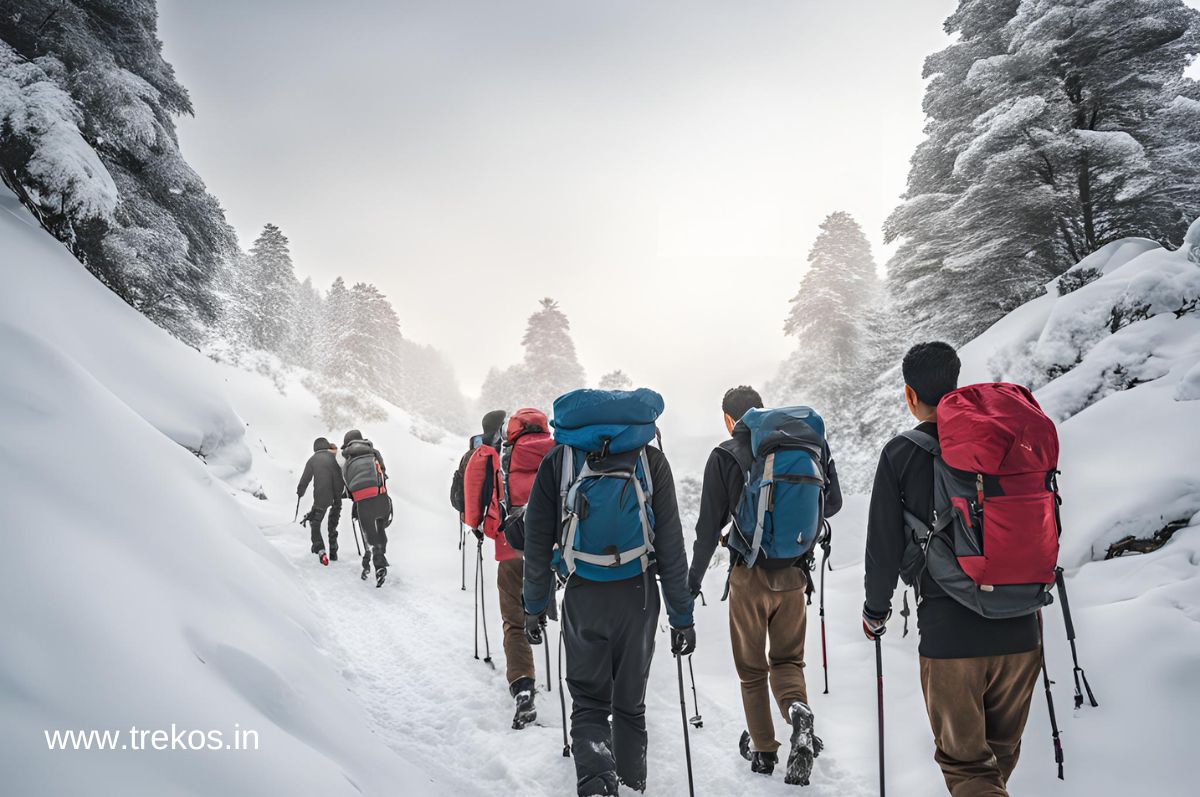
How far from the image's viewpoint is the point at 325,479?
10320mm

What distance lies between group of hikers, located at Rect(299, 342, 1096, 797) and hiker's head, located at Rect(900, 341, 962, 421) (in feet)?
0.03

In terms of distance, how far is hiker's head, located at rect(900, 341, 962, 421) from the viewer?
323 cm

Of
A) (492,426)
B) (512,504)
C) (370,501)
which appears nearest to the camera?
(512,504)

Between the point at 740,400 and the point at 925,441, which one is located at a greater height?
the point at 740,400

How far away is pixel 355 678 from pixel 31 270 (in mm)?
7413

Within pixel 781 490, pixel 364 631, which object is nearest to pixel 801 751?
pixel 781 490

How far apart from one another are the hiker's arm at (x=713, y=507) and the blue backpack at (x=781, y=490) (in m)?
0.13

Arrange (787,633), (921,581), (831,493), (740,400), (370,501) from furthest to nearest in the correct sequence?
(370,501) → (740,400) → (831,493) → (787,633) → (921,581)

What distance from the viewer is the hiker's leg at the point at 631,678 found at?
3543 millimetres

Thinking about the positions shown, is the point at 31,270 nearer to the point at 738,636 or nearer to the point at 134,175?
the point at 134,175

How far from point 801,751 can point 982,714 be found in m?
1.46

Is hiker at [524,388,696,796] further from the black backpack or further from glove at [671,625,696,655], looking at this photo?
the black backpack

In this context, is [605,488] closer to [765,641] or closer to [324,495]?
[765,641]

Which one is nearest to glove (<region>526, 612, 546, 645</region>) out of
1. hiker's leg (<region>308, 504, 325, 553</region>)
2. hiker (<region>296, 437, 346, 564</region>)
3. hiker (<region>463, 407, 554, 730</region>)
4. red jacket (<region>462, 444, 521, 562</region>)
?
hiker (<region>463, 407, 554, 730</region>)
